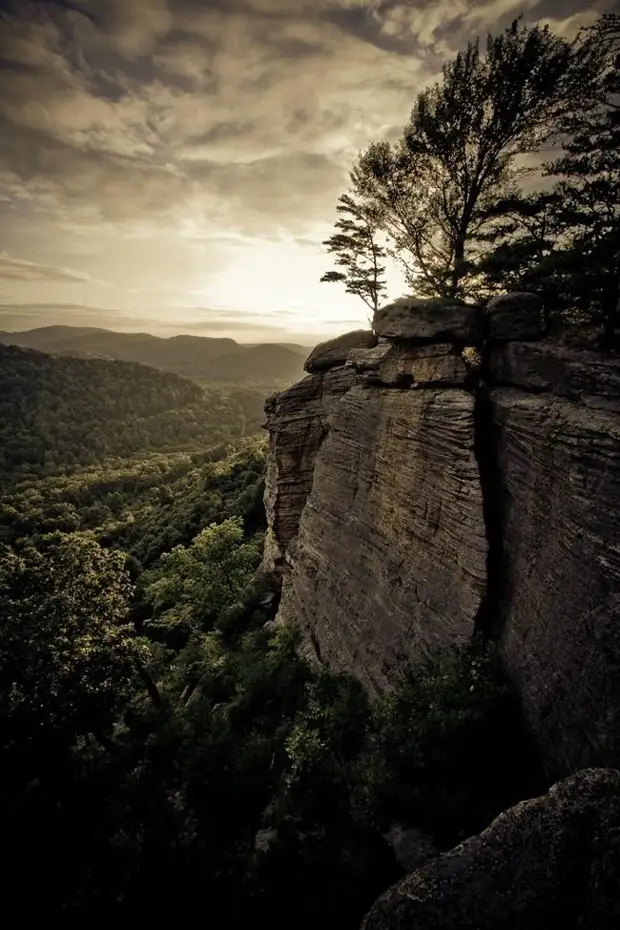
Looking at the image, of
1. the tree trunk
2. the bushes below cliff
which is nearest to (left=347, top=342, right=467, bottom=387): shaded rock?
the bushes below cliff

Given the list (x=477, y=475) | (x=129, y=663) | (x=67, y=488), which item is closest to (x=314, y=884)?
(x=477, y=475)

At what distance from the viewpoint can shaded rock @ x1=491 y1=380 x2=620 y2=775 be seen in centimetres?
896

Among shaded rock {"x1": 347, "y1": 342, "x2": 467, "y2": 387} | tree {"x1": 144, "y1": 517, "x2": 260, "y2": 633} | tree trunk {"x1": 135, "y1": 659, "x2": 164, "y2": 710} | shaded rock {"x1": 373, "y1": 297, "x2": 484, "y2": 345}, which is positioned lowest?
tree trunk {"x1": 135, "y1": 659, "x2": 164, "y2": 710}

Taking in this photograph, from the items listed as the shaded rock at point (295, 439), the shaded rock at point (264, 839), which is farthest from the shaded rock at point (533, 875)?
the shaded rock at point (295, 439)

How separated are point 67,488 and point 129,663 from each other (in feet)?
418

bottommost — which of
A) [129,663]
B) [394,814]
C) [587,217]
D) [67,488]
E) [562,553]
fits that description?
[67,488]

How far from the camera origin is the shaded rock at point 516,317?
13.5 m

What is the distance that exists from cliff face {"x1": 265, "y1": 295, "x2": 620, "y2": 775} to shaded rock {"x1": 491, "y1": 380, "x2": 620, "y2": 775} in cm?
4

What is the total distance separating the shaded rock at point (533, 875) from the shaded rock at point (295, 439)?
17.8m

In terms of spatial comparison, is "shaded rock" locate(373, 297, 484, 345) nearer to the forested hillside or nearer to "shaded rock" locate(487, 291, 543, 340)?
"shaded rock" locate(487, 291, 543, 340)

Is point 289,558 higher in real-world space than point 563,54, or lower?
lower

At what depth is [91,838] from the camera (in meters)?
18.1

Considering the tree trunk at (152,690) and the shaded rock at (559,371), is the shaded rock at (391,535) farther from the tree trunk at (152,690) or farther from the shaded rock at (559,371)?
the tree trunk at (152,690)

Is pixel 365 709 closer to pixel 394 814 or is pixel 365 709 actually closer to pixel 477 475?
pixel 394 814
